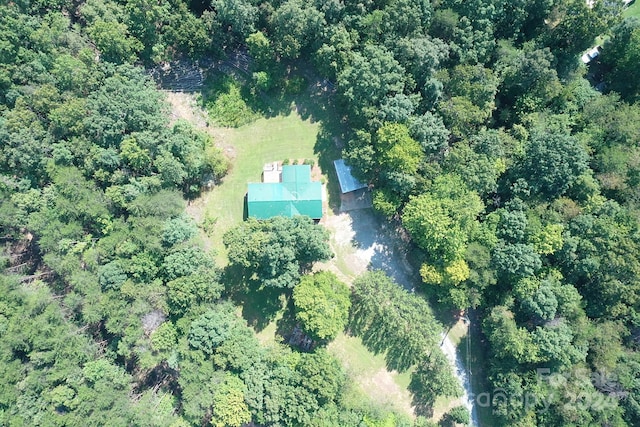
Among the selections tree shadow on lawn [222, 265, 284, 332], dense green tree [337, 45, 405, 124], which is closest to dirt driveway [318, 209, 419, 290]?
tree shadow on lawn [222, 265, 284, 332]

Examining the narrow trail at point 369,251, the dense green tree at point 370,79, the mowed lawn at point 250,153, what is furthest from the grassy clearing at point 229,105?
the dense green tree at point 370,79

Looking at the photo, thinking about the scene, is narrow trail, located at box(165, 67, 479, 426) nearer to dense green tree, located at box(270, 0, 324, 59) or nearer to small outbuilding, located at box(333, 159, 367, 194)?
small outbuilding, located at box(333, 159, 367, 194)

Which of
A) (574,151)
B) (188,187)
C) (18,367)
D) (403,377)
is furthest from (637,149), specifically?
(18,367)

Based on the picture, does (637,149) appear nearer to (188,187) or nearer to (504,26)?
(504,26)

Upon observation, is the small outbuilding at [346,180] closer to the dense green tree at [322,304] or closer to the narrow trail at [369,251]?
the narrow trail at [369,251]

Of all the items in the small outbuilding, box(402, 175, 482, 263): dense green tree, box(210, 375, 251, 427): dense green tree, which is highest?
the small outbuilding

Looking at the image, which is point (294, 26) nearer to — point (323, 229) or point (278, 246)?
point (323, 229)
